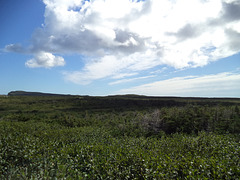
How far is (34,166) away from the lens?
491cm

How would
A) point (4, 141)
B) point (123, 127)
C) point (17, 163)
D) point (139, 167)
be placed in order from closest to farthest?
point (139, 167) < point (17, 163) < point (4, 141) < point (123, 127)

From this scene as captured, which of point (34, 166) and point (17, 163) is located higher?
point (34, 166)

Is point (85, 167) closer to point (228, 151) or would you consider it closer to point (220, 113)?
point (228, 151)

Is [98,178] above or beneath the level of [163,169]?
beneath

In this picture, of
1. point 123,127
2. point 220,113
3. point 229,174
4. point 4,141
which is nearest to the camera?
point 229,174

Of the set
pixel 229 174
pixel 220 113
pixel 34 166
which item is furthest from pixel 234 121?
pixel 34 166

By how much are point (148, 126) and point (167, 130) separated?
5.57 ft

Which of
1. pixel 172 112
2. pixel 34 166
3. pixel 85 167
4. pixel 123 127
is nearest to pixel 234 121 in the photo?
pixel 172 112

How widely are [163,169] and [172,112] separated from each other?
11.8 meters

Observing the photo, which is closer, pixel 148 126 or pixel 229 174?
pixel 229 174

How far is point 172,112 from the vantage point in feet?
50.4

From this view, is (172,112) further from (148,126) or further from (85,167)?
(85,167)

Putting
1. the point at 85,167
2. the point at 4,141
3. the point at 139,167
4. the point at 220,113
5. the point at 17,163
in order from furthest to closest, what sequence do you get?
the point at 220,113 < the point at 4,141 < the point at 17,163 < the point at 85,167 < the point at 139,167

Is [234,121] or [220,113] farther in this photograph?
[220,113]
